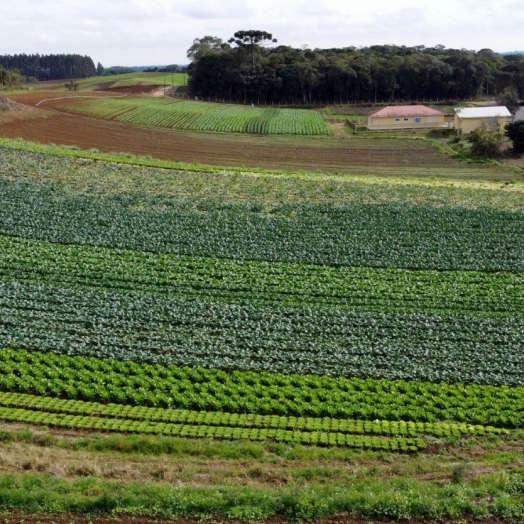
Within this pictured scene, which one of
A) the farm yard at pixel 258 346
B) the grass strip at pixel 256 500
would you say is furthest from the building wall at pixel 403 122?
the grass strip at pixel 256 500

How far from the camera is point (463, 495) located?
15.6m

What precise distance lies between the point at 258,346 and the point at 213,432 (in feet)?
17.1

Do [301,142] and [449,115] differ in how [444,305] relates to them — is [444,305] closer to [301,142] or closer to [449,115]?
[301,142]

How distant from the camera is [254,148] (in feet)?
203

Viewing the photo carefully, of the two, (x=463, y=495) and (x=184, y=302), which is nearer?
(x=463, y=495)

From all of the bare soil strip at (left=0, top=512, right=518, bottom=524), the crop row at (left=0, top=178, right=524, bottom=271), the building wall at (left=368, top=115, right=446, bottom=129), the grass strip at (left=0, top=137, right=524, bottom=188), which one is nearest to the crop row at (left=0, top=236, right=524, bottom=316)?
the crop row at (left=0, top=178, right=524, bottom=271)

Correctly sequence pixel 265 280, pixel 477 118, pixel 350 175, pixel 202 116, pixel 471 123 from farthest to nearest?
1. pixel 202 116
2. pixel 471 123
3. pixel 477 118
4. pixel 350 175
5. pixel 265 280

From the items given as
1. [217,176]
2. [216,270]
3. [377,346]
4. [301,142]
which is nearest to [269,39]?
[301,142]

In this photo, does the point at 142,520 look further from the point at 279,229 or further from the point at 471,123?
the point at 471,123

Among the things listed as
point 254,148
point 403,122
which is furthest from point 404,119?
point 254,148

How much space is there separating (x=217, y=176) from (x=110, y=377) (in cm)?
2667

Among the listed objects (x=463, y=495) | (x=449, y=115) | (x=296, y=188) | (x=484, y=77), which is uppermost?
(x=484, y=77)

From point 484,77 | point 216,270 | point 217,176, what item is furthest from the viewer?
point 484,77

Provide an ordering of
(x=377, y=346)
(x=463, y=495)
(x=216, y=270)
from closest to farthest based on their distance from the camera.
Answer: (x=463, y=495) → (x=377, y=346) → (x=216, y=270)
